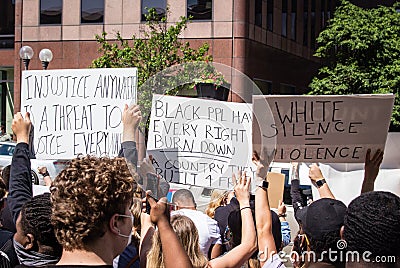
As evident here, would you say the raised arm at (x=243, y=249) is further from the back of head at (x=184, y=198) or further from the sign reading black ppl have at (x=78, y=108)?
the sign reading black ppl have at (x=78, y=108)

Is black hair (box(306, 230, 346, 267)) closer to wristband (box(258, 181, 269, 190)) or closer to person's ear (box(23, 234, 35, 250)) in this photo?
wristband (box(258, 181, 269, 190))

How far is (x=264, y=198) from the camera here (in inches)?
146

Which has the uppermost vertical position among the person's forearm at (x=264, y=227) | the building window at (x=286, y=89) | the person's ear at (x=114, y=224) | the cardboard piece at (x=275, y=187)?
the building window at (x=286, y=89)

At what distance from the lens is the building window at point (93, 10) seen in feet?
91.2

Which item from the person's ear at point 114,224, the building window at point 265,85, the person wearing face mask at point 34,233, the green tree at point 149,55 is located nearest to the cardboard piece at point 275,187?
the person wearing face mask at point 34,233

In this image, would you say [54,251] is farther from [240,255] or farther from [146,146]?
[146,146]

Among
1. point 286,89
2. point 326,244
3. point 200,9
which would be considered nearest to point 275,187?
point 326,244

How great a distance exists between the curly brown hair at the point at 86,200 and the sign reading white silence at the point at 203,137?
1270 millimetres

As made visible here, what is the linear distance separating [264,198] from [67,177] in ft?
4.25

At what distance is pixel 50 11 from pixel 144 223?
1012 inches

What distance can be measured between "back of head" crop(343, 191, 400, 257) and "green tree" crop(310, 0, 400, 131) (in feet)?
77.1

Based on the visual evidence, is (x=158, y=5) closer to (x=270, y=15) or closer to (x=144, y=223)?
(x=270, y=15)

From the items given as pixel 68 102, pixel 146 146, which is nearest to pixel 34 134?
pixel 68 102

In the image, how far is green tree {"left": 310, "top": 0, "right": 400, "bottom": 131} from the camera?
25.7 metres
